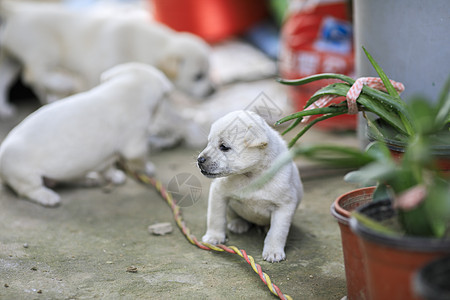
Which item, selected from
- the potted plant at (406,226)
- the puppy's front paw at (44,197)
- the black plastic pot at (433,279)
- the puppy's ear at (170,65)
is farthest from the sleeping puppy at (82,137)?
the black plastic pot at (433,279)

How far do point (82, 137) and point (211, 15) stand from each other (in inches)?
160

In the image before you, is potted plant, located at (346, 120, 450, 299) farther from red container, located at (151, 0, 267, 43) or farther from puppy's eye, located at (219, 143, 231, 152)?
red container, located at (151, 0, 267, 43)

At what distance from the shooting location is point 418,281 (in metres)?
1.20

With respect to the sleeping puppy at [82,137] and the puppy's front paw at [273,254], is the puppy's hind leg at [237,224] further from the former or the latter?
the sleeping puppy at [82,137]

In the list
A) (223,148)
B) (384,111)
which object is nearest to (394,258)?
(384,111)

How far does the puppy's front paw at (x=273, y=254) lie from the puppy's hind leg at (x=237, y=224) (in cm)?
30

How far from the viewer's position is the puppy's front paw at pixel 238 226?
8.45 feet

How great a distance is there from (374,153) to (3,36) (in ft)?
12.9

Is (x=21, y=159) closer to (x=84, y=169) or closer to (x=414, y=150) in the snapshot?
(x=84, y=169)

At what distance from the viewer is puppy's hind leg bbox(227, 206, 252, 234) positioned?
2.57 meters

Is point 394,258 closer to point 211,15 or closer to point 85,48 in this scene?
point 85,48

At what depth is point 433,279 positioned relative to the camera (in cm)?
125

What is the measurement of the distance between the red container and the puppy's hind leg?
394cm

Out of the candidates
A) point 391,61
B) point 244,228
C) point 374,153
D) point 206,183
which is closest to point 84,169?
point 206,183
